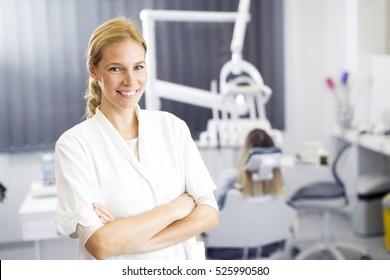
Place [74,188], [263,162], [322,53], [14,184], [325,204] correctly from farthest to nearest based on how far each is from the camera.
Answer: [325,204] < [263,162] < [322,53] < [14,184] < [74,188]

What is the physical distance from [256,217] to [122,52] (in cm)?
112

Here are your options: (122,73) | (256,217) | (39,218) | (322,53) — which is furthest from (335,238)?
(122,73)

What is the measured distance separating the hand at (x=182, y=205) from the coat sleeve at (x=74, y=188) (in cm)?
19

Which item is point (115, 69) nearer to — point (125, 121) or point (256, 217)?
point (125, 121)

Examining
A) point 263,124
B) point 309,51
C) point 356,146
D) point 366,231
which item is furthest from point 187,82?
point 366,231

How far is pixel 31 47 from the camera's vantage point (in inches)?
73.4

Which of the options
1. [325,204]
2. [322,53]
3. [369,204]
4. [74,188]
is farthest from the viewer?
[369,204]

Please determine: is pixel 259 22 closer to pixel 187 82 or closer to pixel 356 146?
pixel 187 82

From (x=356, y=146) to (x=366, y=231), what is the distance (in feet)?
1.16

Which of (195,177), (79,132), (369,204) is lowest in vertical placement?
(369,204)

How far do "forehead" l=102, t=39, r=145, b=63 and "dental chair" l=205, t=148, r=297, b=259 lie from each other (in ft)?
2.95

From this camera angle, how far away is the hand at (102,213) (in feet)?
4.28

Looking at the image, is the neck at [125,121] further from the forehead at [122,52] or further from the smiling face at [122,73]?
the forehead at [122,52]

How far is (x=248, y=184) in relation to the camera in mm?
2189
